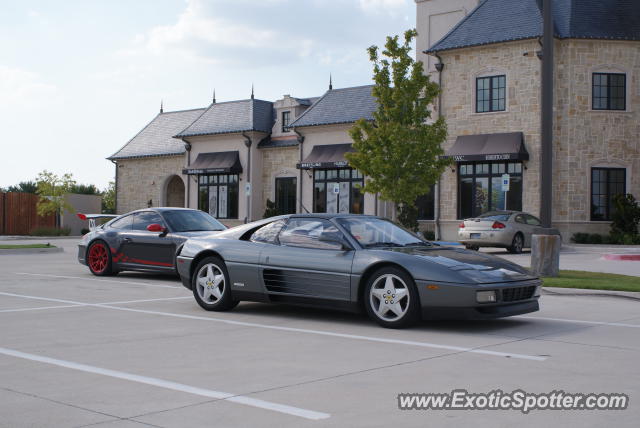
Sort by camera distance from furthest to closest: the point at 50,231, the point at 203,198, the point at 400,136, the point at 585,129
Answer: the point at 203,198 < the point at 50,231 < the point at 585,129 < the point at 400,136

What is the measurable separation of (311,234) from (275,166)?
32675 mm

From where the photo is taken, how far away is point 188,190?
44.9m

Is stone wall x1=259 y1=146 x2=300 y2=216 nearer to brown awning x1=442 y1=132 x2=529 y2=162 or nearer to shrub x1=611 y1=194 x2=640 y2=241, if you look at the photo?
brown awning x1=442 y1=132 x2=529 y2=162

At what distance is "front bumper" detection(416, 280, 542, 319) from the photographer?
8.02 metres

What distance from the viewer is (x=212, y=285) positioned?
394 inches

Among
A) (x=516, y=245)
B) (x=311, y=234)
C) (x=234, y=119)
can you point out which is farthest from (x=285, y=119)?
(x=311, y=234)

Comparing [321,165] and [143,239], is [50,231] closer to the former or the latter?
[321,165]

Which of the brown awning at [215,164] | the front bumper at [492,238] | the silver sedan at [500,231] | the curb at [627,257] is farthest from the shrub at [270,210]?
the curb at [627,257]

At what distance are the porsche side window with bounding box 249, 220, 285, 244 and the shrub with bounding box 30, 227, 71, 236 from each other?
36.2 meters

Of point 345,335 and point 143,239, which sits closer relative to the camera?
point 345,335

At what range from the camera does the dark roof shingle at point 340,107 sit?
38.3 metres

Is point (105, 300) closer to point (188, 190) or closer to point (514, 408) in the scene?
point (514, 408)

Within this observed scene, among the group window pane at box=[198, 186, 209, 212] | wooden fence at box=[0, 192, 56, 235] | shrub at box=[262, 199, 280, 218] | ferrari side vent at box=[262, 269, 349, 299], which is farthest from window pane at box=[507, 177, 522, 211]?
wooden fence at box=[0, 192, 56, 235]

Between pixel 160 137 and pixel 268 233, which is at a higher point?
pixel 160 137
